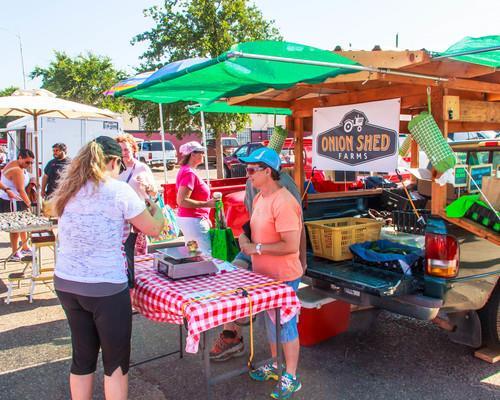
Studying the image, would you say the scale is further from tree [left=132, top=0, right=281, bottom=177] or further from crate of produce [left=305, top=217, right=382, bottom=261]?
tree [left=132, top=0, right=281, bottom=177]

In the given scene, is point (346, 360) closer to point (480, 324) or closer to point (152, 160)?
point (480, 324)

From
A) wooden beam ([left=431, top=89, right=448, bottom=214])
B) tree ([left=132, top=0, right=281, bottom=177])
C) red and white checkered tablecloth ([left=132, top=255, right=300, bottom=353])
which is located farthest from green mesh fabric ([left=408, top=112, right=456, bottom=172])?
tree ([left=132, top=0, right=281, bottom=177])

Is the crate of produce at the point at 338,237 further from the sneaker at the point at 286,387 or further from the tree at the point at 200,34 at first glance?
the tree at the point at 200,34

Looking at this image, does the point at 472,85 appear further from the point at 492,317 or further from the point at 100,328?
the point at 100,328

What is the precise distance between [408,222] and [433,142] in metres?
1.55

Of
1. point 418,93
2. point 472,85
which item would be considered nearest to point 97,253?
point 418,93

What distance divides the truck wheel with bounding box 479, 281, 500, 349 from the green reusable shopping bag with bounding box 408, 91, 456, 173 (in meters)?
1.08

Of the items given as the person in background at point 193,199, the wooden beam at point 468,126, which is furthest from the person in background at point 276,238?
the wooden beam at point 468,126

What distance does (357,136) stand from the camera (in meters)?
4.44

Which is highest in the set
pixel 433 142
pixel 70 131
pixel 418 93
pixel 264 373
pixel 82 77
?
pixel 82 77

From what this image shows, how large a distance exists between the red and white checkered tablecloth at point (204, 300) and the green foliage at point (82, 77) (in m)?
29.4

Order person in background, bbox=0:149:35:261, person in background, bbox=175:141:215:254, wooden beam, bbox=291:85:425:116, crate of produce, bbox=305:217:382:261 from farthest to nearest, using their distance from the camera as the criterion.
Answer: person in background, bbox=0:149:35:261, person in background, bbox=175:141:215:254, crate of produce, bbox=305:217:382:261, wooden beam, bbox=291:85:425:116

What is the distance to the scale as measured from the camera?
3.10m

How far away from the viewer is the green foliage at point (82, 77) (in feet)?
102
